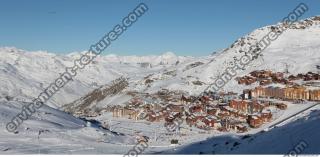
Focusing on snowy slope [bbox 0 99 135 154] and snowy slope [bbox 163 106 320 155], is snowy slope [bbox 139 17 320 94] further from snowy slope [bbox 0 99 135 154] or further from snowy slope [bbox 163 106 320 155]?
snowy slope [bbox 163 106 320 155]

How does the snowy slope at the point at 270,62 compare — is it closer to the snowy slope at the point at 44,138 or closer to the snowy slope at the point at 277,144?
the snowy slope at the point at 44,138

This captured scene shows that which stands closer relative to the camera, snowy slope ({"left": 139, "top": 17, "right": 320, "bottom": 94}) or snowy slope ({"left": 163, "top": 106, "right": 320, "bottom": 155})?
snowy slope ({"left": 163, "top": 106, "right": 320, "bottom": 155})

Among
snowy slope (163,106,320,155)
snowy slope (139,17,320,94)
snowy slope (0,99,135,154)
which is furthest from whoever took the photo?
snowy slope (139,17,320,94)

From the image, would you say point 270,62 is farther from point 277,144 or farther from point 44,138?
point 277,144

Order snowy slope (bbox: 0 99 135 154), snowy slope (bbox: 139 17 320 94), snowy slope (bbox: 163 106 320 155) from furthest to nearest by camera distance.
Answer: snowy slope (bbox: 139 17 320 94) → snowy slope (bbox: 0 99 135 154) → snowy slope (bbox: 163 106 320 155)

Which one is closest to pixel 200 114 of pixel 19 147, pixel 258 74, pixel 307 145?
pixel 258 74

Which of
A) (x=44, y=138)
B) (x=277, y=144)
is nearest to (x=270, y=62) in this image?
(x=44, y=138)

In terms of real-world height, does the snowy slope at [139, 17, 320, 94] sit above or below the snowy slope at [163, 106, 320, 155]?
above

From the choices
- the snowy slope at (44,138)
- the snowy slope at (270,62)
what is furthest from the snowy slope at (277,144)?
the snowy slope at (270,62)

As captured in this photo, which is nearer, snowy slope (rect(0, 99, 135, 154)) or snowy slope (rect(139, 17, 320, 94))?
snowy slope (rect(0, 99, 135, 154))

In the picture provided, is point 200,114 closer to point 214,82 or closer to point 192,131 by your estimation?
point 192,131

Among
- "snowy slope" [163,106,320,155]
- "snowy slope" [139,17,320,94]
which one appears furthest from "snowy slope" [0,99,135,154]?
"snowy slope" [139,17,320,94]
